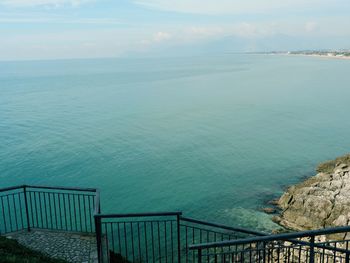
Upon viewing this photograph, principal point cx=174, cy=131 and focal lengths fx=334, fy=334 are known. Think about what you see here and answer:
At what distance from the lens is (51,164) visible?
31.2 metres

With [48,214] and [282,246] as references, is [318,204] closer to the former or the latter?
[282,246]

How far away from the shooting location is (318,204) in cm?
2106

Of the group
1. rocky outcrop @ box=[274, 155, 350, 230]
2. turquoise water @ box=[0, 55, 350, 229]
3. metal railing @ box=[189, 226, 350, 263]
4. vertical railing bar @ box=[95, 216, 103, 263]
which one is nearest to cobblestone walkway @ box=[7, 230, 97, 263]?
vertical railing bar @ box=[95, 216, 103, 263]

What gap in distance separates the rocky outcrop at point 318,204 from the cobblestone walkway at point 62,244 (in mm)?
14921

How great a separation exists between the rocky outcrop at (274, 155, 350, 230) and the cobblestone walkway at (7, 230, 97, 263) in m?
14.9

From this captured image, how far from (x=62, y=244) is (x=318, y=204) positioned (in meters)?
16.8

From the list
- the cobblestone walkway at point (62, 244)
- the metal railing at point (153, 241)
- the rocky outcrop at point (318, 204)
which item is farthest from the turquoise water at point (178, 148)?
the cobblestone walkway at point (62, 244)

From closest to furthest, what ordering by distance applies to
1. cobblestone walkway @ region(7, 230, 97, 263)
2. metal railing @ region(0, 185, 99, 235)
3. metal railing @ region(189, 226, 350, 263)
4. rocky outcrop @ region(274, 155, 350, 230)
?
metal railing @ region(189, 226, 350, 263) → cobblestone walkway @ region(7, 230, 97, 263) → metal railing @ region(0, 185, 99, 235) → rocky outcrop @ region(274, 155, 350, 230)

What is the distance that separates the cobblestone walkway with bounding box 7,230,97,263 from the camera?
913 centimetres

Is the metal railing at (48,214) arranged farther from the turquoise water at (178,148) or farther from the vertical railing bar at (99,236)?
the turquoise water at (178,148)

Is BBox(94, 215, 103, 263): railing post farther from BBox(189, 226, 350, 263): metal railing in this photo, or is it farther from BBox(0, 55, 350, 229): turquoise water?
BBox(0, 55, 350, 229): turquoise water

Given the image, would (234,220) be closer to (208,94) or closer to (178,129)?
(178,129)

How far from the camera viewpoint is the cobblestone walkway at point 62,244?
30.0ft

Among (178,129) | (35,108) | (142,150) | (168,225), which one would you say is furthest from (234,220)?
(35,108)
